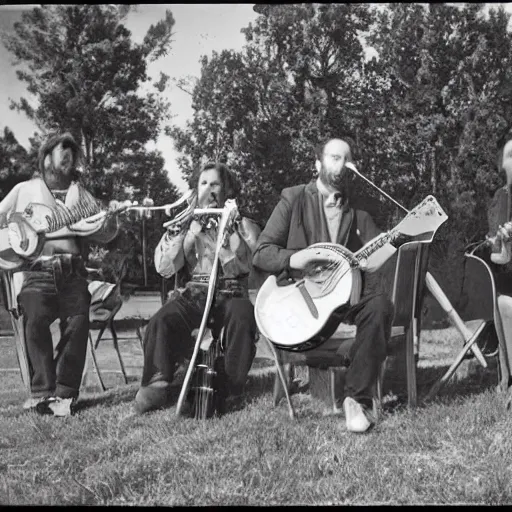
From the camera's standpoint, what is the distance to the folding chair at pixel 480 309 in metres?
3.70

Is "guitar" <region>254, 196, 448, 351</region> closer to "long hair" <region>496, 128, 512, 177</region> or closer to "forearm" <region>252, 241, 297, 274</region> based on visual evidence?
"forearm" <region>252, 241, 297, 274</region>

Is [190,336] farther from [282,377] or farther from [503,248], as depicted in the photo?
[503,248]

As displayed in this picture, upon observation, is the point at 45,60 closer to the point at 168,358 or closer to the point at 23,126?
the point at 23,126

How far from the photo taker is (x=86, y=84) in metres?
3.85

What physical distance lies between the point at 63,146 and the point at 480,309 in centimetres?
233

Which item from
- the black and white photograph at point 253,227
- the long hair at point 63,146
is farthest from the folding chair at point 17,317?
the long hair at point 63,146

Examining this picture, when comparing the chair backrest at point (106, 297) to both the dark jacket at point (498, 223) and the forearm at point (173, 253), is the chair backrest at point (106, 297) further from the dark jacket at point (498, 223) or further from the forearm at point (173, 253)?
the dark jacket at point (498, 223)

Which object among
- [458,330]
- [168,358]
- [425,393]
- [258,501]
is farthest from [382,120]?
[258,501]

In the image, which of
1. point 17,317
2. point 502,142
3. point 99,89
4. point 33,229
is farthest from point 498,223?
point 17,317

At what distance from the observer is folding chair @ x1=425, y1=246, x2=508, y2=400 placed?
12.1 ft

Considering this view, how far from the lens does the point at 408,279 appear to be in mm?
3566

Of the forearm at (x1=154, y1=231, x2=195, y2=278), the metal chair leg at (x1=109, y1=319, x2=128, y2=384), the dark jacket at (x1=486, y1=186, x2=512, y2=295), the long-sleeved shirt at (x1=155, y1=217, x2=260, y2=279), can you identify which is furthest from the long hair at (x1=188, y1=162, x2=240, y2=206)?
the dark jacket at (x1=486, y1=186, x2=512, y2=295)

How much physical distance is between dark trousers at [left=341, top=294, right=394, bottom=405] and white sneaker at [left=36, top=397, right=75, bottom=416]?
1.41m

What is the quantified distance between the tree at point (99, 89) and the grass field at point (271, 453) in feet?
3.83
